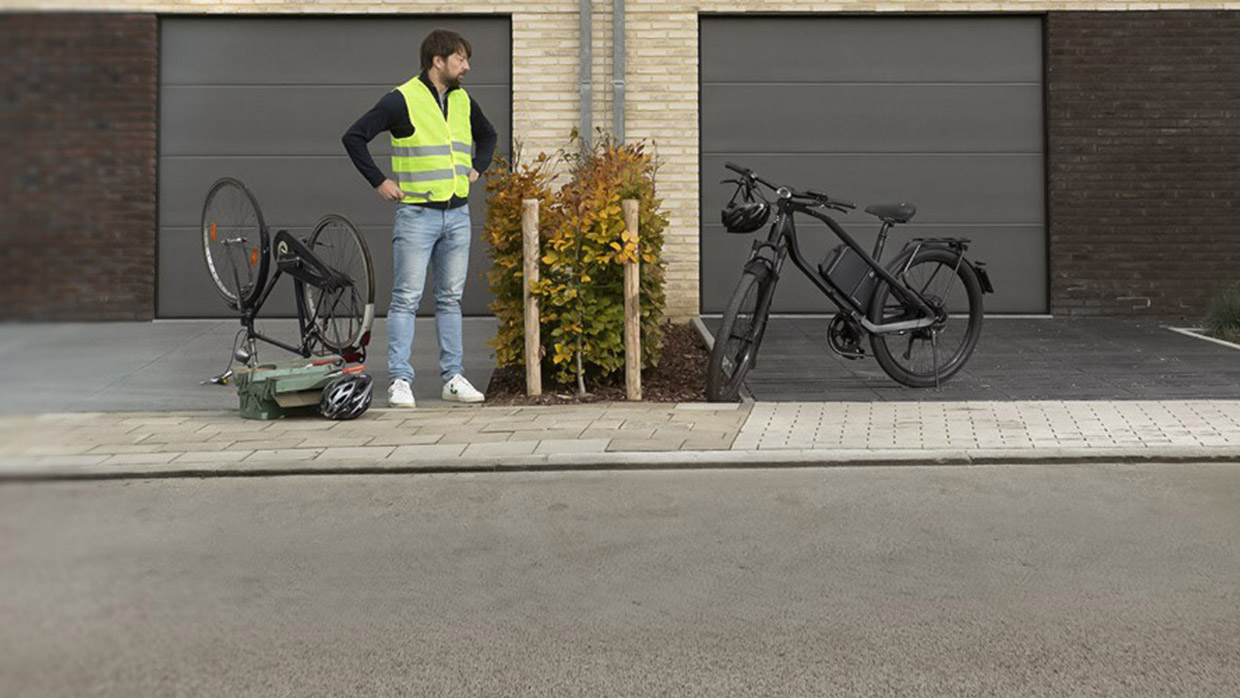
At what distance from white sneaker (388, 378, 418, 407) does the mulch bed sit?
20.1 inches

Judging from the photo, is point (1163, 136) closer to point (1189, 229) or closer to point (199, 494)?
point (1189, 229)

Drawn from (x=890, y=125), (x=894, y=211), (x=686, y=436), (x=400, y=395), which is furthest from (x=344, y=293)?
(x=890, y=125)

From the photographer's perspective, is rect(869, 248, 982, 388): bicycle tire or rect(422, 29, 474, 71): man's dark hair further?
rect(869, 248, 982, 388): bicycle tire

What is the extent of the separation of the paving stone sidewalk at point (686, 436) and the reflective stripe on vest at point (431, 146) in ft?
4.33

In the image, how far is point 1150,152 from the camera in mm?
12906

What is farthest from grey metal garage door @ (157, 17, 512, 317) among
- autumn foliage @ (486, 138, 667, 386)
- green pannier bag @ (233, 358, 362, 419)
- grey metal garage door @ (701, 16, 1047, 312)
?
green pannier bag @ (233, 358, 362, 419)

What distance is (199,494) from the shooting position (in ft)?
18.3

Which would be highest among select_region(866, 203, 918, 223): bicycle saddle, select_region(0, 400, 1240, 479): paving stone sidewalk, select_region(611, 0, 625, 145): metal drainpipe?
select_region(611, 0, 625, 145): metal drainpipe

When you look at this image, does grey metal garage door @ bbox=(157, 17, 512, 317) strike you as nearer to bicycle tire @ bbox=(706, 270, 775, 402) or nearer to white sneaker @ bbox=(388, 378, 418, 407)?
white sneaker @ bbox=(388, 378, 418, 407)

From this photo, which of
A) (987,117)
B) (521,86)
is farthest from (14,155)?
(987,117)

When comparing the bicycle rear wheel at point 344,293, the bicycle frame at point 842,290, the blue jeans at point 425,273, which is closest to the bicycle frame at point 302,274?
the bicycle rear wheel at point 344,293

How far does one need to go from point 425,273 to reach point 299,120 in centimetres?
540

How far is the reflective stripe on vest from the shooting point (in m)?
7.96

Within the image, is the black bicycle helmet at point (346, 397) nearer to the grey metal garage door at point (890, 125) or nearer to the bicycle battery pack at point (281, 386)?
the bicycle battery pack at point (281, 386)
